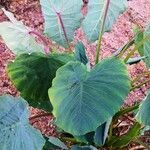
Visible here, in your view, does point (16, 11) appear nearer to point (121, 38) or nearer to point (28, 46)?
point (121, 38)

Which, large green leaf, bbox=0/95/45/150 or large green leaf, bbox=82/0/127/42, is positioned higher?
large green leaf, bbox=82/0/127/42

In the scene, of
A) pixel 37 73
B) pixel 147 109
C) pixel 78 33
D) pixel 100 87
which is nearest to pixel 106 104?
pixel 100 87

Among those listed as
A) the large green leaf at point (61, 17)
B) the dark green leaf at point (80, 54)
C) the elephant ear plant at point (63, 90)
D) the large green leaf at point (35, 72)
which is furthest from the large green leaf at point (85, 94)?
the large green leaf at point (61, 17)

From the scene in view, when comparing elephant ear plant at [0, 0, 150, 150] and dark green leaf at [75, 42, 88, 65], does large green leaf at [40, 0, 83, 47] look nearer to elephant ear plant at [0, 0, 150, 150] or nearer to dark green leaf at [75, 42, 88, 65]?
elephant ear plant at [0, 0, 150, 150]

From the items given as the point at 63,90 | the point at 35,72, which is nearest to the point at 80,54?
the point at 35,72

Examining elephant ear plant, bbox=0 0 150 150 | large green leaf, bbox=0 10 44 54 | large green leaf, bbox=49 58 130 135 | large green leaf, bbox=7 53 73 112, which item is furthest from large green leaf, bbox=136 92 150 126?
large green leaf, bbox=0 10 44 54

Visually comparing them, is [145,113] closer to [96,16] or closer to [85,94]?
[85,94]
